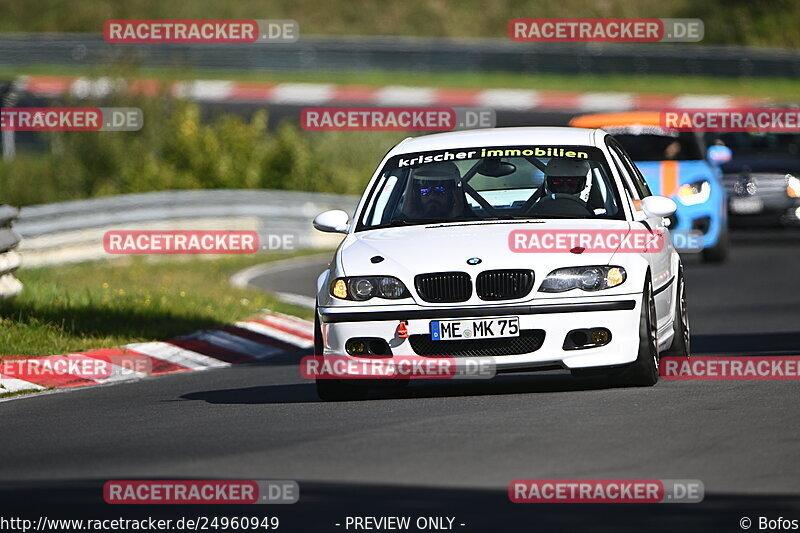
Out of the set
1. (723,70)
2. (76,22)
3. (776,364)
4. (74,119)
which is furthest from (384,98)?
(776,364)

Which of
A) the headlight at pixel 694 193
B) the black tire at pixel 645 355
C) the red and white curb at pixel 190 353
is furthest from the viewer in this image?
the headlight at pixel 694 193

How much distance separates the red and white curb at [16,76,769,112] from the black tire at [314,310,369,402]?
28501 millimetres

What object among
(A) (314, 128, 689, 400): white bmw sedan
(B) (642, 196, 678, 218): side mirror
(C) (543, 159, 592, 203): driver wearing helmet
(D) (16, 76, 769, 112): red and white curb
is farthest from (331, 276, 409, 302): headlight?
(D) (16, 76, 769, 112): red and white curb

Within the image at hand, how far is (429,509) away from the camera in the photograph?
21.1ft

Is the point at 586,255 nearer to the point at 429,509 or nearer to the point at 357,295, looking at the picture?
Answer: the point at 357,295

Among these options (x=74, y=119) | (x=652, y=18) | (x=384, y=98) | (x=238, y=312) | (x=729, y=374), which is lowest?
(x=729, y=374)

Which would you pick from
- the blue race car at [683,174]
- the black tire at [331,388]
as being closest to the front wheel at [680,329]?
the black tire at [331,388]

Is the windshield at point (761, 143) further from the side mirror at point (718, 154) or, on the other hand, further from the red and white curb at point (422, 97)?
the red and white curb at point (422, 97)

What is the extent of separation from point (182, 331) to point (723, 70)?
3148cm

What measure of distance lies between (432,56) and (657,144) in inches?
978

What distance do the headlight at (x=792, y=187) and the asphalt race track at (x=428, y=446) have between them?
1302 cm

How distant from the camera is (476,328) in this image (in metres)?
9.55

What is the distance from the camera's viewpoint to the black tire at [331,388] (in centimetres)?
1002

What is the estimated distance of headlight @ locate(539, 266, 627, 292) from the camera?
962cm
